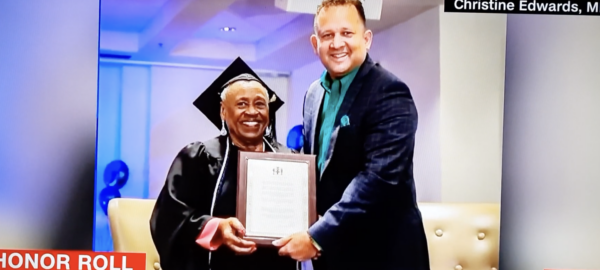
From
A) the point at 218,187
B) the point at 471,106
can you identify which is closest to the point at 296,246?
the point at 218,187

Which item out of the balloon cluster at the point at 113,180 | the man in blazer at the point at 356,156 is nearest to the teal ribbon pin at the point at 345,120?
the man in blazer at the point at 356,156

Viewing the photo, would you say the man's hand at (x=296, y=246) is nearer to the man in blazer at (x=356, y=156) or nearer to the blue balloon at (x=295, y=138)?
the man in blazer at (x=356, y=156)

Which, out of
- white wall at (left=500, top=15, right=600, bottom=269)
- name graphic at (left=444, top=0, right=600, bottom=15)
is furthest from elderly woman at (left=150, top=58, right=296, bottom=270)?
white wall at (left=500, top=15, right=600, bottom=269)

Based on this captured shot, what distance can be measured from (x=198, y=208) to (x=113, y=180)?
293mm

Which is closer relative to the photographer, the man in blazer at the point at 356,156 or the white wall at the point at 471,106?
the man in blazer at the point at 356,156

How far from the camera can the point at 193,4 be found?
6.38 ft

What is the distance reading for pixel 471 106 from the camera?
1992 millimetres

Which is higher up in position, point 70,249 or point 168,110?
point 168,110

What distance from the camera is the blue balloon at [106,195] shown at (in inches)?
75.7

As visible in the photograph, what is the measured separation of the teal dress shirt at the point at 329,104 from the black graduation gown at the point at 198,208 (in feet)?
0.39

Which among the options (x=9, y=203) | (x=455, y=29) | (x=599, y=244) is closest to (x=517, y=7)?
(x=455, y=29)

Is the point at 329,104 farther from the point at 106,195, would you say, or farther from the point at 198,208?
the point at 106,195

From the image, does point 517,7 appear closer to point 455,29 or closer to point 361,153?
point 455,29

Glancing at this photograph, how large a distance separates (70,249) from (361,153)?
993 mm
